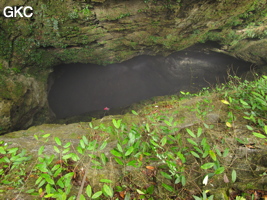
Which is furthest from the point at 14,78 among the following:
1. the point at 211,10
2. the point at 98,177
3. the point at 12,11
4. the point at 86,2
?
the point at 211,10

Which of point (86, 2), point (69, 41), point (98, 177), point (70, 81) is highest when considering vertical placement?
point (86, 2)

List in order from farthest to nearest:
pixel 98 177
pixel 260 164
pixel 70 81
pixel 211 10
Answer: pixel 70 81 → pixel 211 10 → pixel 98 177 → pixel 260 164

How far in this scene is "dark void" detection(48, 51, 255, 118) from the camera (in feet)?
34.6

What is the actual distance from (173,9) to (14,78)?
744 centimetres

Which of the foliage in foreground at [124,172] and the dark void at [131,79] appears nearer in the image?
the foliage in foreground at [124,172]

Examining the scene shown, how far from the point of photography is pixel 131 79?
12.2m

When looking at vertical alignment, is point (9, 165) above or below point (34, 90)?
above

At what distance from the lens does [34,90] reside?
7.32 meters

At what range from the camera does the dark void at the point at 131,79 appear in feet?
34.6

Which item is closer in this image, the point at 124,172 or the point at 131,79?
the point at 124,172

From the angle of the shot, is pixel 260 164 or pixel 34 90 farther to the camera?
pixel 34 90

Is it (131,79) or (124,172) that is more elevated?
(124,172)

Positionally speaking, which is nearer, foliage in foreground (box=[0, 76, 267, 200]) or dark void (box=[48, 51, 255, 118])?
foliage in foreground (box=[0, 76, 267, 200])

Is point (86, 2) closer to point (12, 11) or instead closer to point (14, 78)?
point (12, 11)
